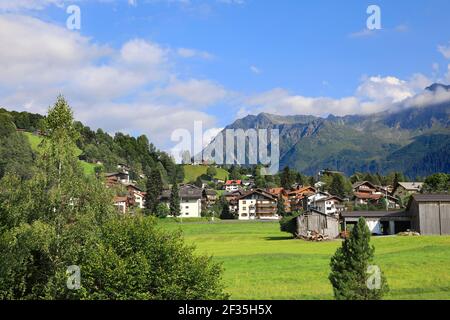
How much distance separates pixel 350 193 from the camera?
19200 cm

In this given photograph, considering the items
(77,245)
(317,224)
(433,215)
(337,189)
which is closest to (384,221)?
(433,215)

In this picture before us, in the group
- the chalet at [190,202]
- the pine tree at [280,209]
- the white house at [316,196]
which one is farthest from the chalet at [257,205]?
the chalet at [190,202]

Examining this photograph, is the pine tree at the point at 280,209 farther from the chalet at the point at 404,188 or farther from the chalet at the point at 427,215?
the chalet at the point at 427,215

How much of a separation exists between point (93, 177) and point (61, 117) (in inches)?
177

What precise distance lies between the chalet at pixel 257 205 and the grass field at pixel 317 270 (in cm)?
10179

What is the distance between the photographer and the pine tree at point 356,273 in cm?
2448

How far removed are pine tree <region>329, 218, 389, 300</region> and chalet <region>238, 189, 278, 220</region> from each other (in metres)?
143

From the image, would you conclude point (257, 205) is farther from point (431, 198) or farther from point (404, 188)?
point (431, 198)

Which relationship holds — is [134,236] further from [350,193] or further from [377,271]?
[350,193]

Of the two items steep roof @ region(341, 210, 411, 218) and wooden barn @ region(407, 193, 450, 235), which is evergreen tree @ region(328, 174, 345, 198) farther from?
wooden barn @ region(407, 193, 450, 235)

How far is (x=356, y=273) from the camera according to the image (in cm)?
2511

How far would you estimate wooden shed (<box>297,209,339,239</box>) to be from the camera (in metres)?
80.0
